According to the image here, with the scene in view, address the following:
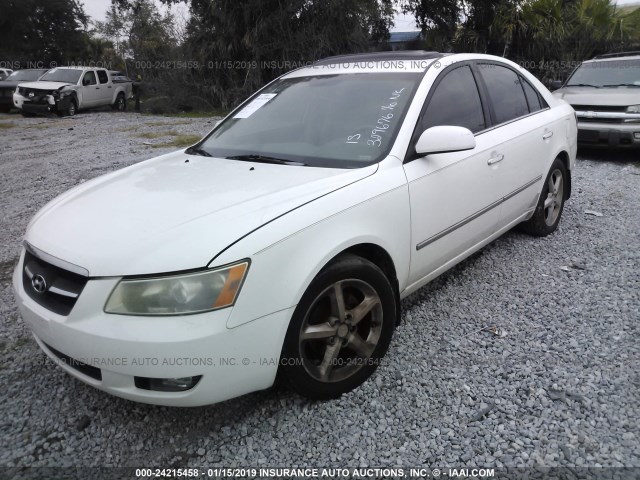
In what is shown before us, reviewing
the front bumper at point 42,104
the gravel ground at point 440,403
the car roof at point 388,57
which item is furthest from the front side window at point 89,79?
the car roof at point 388,57

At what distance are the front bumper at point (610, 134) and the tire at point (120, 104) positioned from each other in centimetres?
1668

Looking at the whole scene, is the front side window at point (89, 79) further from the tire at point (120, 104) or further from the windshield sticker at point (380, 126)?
the windshield sticker at point (380, 126)

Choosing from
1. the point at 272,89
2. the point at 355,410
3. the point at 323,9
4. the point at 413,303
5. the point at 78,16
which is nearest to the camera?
the point at 355,410

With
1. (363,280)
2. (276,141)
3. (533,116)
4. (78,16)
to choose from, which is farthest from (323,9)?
(78,16)

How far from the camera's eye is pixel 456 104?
3.11 meters

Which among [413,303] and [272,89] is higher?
[272,89]

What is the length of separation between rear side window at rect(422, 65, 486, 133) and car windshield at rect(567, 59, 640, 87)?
6123 millimetres

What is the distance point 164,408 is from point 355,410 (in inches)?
35.6

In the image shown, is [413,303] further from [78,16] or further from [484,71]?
[78,16]

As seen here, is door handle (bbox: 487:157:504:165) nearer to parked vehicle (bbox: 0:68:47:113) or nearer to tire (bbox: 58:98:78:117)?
tire (bbox: 58:98:78:117)

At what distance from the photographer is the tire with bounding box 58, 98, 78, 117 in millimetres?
15891

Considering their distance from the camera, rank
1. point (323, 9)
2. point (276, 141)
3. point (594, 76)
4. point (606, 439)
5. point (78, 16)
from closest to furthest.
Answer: point (606, 439)
point (276, 141)
point (594, 76)
point (323, 9)
point (78, 16)

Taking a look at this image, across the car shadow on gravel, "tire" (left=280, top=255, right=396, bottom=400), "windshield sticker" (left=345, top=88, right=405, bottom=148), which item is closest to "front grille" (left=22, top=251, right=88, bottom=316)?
"tire" (left=280, top=255, right=396, bottom=400)

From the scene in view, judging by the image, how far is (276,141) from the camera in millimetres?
2941
